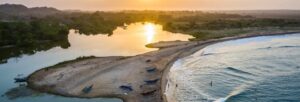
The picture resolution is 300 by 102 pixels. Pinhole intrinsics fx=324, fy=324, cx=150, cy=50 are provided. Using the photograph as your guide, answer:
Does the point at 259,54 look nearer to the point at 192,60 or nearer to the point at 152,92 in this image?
the point at 192,60

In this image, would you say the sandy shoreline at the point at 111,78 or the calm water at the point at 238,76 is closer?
the calm water at the point at 238,76

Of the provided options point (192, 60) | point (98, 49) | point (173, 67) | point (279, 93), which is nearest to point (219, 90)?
point (279, 93)

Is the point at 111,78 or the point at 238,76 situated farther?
the point at 238,76

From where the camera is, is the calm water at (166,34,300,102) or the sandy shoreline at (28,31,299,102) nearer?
the calm water at (166,34,300,102)

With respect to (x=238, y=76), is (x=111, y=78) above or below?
below
